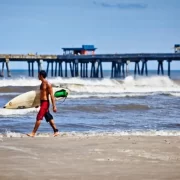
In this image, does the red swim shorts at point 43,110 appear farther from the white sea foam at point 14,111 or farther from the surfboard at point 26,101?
the surfboard at point 26,101

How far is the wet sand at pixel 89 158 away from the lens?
702cm

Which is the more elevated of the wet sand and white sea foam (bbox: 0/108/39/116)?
the wet sand

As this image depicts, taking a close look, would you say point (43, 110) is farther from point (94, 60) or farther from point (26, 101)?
point (94, 60)

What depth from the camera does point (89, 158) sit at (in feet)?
27.1

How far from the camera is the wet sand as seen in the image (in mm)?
7016

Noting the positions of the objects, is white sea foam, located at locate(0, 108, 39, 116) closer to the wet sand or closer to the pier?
the wet sand

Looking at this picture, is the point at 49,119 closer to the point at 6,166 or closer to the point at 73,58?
the point at 6,166

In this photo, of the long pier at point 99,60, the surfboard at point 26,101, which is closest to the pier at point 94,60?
the long pier at point 99,60

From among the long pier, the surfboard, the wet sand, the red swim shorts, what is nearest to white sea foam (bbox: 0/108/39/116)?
the surfboard

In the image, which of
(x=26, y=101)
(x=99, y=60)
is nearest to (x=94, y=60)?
(x=99, y=60)

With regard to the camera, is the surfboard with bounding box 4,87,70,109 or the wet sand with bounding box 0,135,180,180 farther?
the surfboard with bounding box 4,87,70,109

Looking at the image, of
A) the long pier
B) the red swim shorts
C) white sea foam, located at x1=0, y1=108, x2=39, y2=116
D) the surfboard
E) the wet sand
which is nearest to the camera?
the wet sand

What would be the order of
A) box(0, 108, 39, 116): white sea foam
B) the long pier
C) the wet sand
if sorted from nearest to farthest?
the wet sand → box(0, 108, 39, 116): white sea foam → the long pier

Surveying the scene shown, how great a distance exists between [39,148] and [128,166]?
6.70ft
